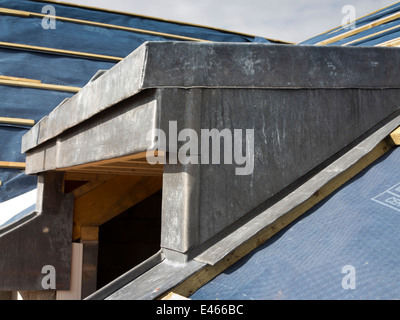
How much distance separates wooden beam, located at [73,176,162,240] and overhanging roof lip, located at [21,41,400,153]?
184cm

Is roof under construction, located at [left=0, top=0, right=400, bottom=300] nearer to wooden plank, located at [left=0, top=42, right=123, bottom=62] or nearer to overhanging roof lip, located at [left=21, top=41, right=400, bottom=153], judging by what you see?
overhanging roof lip, located at [left=21, top=41, right=400, bottom=153]

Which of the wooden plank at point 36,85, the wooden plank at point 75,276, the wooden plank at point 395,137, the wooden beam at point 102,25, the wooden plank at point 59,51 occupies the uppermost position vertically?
the wooden beam at point 102,25

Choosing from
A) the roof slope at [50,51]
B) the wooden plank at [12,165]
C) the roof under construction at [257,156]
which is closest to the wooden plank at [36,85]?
the roof slope at [50,51]

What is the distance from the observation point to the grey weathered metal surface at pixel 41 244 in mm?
4402

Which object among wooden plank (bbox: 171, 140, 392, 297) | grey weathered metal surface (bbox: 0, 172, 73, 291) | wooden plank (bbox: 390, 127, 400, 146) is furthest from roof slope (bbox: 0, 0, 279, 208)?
wooden plank (bbox: 390, 127, 400, 146)

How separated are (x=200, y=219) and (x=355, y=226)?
0.71 metres

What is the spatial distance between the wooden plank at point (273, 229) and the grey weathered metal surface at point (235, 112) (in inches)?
2.3

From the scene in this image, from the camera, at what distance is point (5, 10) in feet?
27.0

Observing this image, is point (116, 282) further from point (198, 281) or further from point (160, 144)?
point (160, 144)

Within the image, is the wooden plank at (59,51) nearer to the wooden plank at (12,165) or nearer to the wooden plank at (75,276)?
the wooden plank at (12,165)

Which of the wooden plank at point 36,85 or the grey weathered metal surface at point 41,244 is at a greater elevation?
the wooden plank at point 36,85

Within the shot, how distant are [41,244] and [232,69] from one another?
2.94 metres

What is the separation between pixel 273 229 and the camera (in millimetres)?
2283

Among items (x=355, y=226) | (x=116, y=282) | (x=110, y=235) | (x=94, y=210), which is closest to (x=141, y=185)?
(x=94, y=210)
